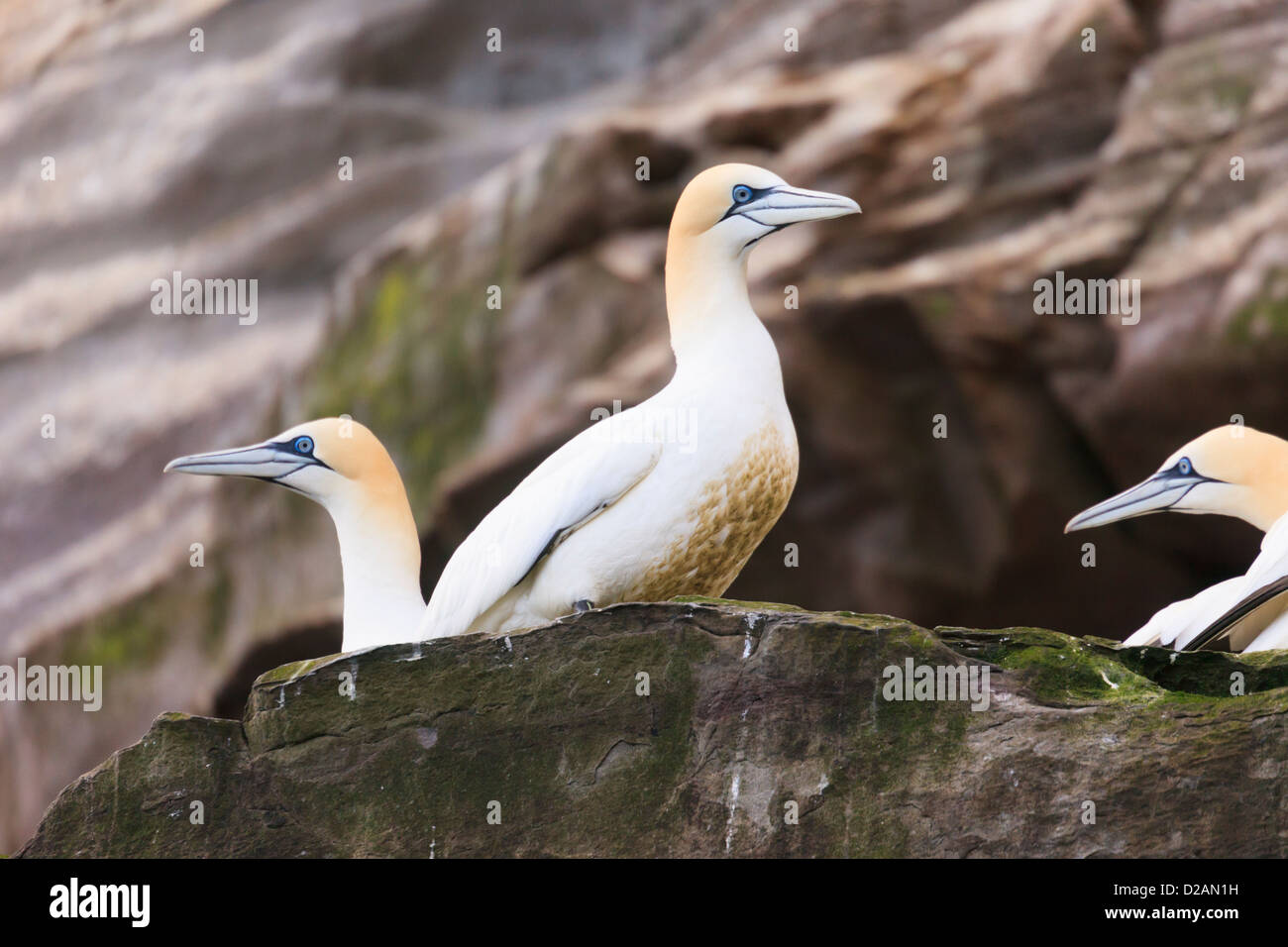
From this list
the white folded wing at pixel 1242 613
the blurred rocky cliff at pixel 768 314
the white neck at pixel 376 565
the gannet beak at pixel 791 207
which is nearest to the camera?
the white folded wing at pixel 1242 613

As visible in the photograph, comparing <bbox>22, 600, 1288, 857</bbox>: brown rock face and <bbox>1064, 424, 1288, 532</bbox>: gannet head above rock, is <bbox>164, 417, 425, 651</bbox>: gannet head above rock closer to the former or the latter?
<bbox>22, 600, 1288, 857</bbox>: brown rock face

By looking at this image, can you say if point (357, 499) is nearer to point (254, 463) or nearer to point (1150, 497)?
point (254, 463)

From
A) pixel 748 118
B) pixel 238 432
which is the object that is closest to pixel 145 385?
pixel 238 432

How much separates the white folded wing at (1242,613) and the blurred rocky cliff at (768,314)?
158 inches

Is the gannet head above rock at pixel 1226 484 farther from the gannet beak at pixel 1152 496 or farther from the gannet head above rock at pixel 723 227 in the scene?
the gannet head above rock at pixel 723 227

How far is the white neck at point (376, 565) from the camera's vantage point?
761 centimetres

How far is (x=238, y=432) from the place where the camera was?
15586mm

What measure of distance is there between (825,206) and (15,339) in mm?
11993

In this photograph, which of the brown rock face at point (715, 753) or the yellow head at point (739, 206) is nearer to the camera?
the brown rock face at point (715, 753)

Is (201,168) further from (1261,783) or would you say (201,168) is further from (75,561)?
(1261,783)

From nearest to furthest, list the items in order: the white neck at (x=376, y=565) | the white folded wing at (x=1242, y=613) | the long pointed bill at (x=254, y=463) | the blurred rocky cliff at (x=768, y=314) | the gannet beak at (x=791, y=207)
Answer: the white folded wing at (x=1242, y=613)
the gannet beak at (x=791, y=207)
the white neck at (x=376, y=565)
the long pointed bill at (x=254, y=463)
the blurred rocky cliff at (x=768, y=314)

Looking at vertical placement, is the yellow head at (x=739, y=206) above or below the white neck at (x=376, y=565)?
above

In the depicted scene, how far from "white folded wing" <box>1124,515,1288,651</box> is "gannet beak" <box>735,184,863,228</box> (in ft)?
6.64

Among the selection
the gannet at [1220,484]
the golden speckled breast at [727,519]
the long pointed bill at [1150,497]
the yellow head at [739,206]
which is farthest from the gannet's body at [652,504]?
the long pointed bill at [1150,497]
